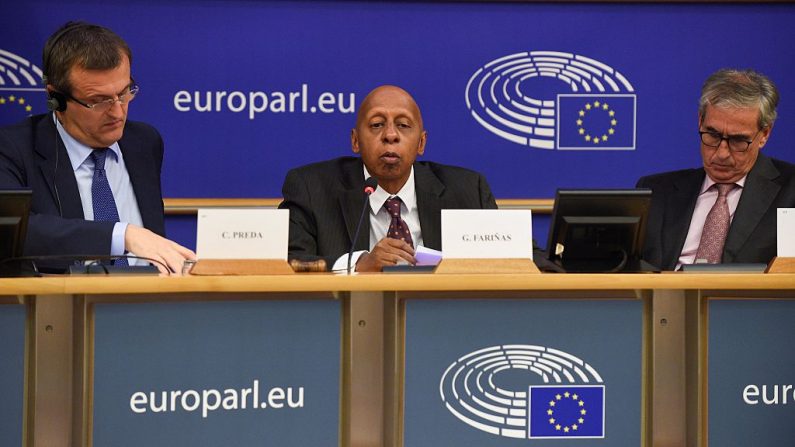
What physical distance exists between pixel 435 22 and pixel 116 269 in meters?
2.09

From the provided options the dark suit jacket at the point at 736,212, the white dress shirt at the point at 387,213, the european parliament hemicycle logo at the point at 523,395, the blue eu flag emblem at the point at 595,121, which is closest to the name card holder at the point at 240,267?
the european parliament hemicycle logo at the point at 523,395

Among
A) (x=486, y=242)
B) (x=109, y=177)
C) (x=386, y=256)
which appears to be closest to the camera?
(x=486, y=242)

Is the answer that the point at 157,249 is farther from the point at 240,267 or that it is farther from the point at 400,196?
the point at 400,196

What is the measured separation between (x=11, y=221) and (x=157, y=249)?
0.42 m

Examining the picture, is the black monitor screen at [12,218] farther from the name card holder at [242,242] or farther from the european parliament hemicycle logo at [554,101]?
the european parliament hemicycle logo at [554,101]

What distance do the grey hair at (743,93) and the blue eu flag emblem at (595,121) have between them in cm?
80

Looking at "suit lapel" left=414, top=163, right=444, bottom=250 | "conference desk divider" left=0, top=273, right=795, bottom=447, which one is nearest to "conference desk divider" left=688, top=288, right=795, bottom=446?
"conference desk divider" left=0, top=273, right=795, bottom=447

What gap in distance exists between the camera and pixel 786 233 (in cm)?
224

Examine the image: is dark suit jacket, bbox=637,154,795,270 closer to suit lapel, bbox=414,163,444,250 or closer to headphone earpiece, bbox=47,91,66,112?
suit lapel, bbox=414,163,444,250

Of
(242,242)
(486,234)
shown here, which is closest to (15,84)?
(242,242)

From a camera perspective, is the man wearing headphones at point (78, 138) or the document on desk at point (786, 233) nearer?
the document on desk at point (786, 233)

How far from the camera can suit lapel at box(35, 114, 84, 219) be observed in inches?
111

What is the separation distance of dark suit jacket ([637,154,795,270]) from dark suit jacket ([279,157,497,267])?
556 mm

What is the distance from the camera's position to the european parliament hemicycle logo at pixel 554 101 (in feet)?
12.8
